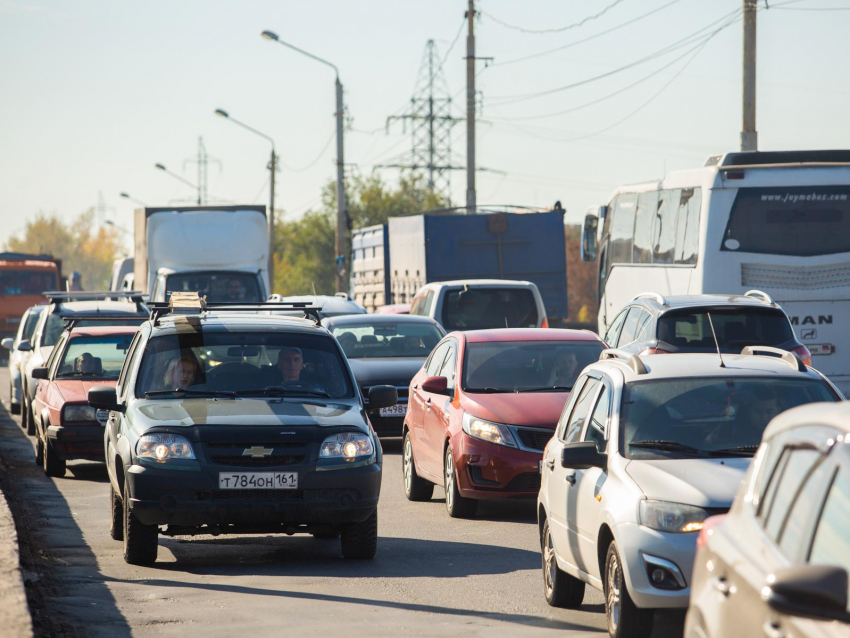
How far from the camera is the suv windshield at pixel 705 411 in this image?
7547mm

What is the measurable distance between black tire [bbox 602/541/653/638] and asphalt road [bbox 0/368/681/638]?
578 millimetres

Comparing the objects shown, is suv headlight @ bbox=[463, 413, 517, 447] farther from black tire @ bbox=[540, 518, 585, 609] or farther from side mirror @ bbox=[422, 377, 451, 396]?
black tire @ bbox=[540, 518, 585, 609]

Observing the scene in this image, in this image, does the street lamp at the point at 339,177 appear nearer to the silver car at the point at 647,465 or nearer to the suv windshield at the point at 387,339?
the suv windshield at the point at 387,339

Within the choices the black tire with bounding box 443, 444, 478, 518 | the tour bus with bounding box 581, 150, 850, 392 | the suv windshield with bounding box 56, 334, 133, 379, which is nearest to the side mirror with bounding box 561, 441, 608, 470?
the black tire with bounding box 443, 444, 478, 518

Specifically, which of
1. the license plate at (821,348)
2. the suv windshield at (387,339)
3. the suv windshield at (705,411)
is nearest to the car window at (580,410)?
the suv windshield at (705,411)

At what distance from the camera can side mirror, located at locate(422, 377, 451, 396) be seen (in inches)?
505

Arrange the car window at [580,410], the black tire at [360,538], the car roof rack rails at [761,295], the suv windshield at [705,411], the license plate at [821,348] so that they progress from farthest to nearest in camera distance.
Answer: the license plate at [821,348] → the car roof rack rails at [761,295] → the black tire at [360,538] → the car window at [580,410] → the suv windshield at [705,411]

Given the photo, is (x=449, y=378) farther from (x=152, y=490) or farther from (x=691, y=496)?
(x=691, y=496)

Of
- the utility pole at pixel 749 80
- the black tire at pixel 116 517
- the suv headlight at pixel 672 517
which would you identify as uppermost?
the utility pole at pixel 749 80

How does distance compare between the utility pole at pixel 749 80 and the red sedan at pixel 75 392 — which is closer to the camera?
the red sedan at pixel 75 392

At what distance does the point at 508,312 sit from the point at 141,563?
43.5 ft

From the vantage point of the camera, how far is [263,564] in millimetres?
10031

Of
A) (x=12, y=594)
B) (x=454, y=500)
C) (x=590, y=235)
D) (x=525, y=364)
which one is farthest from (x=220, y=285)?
(x=12, y=594)

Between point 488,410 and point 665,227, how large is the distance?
10868 millimetres
